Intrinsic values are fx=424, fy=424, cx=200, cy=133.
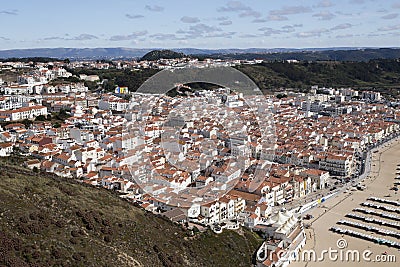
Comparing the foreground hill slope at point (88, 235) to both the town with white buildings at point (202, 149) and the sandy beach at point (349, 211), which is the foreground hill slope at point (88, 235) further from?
the sandy beach at point (349, 211)

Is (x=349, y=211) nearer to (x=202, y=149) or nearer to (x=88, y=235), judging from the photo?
(x=202, y=149)

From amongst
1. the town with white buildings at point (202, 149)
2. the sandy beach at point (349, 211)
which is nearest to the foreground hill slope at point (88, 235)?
the town with white buildings at point (202, 149)

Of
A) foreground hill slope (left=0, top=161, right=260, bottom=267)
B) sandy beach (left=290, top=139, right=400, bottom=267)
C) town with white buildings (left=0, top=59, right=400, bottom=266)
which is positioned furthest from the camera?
town with white buildings (left=0, top=59, right=400, bottom=266)

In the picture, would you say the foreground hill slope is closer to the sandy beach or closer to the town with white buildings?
the town with white buildings

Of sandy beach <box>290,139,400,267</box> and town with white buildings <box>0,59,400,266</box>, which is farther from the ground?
town with white buildings <box>0,59,400,266</box>

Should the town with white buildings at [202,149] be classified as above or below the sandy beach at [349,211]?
above

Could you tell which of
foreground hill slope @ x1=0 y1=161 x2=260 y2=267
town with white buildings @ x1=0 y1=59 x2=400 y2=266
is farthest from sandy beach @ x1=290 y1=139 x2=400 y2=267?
foreground hill slope @ x1=0 y1=161 x2=260 y2=267

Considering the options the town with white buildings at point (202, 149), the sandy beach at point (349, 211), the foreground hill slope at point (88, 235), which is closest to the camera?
the foreground hill slope at point (88, 235)
